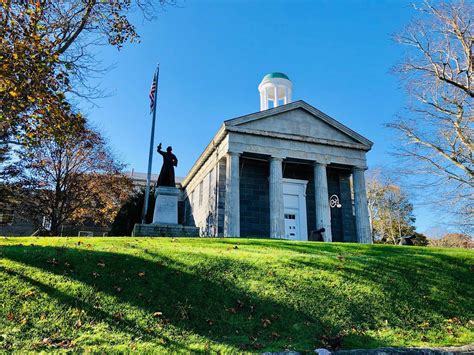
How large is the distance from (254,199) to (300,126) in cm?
619

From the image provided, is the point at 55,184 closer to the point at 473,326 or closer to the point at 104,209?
the point at 104,209

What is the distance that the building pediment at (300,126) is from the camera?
25141mm

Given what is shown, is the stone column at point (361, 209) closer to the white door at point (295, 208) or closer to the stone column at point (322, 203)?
the stone column at point (322, 203)

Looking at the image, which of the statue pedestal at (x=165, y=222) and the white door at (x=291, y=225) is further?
the white door at (x=291, y=225)

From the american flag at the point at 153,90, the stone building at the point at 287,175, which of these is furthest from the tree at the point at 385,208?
the american flag at the point at 153,90

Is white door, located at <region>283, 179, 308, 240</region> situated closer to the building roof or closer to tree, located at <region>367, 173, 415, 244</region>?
the building roof

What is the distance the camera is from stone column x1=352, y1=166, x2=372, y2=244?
82.4ft

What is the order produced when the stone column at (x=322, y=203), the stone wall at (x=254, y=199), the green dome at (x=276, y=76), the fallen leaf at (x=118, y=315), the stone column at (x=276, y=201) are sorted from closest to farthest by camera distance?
the fallen leaf at (x=118, y=315) < the stone column at (x=276, y=201) < the stone column at (x=322, y=203) < the stone wall at (x=254, y=199) < the green dome at (x=276, y=76)

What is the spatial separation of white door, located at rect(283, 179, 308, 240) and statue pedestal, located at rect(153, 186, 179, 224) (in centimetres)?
1130

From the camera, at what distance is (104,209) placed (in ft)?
87.2

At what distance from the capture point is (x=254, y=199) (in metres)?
26.7

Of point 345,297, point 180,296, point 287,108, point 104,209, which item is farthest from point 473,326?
point 104,209

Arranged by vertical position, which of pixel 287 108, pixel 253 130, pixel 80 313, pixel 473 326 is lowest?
pixel 473 326

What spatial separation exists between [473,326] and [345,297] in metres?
2.78
